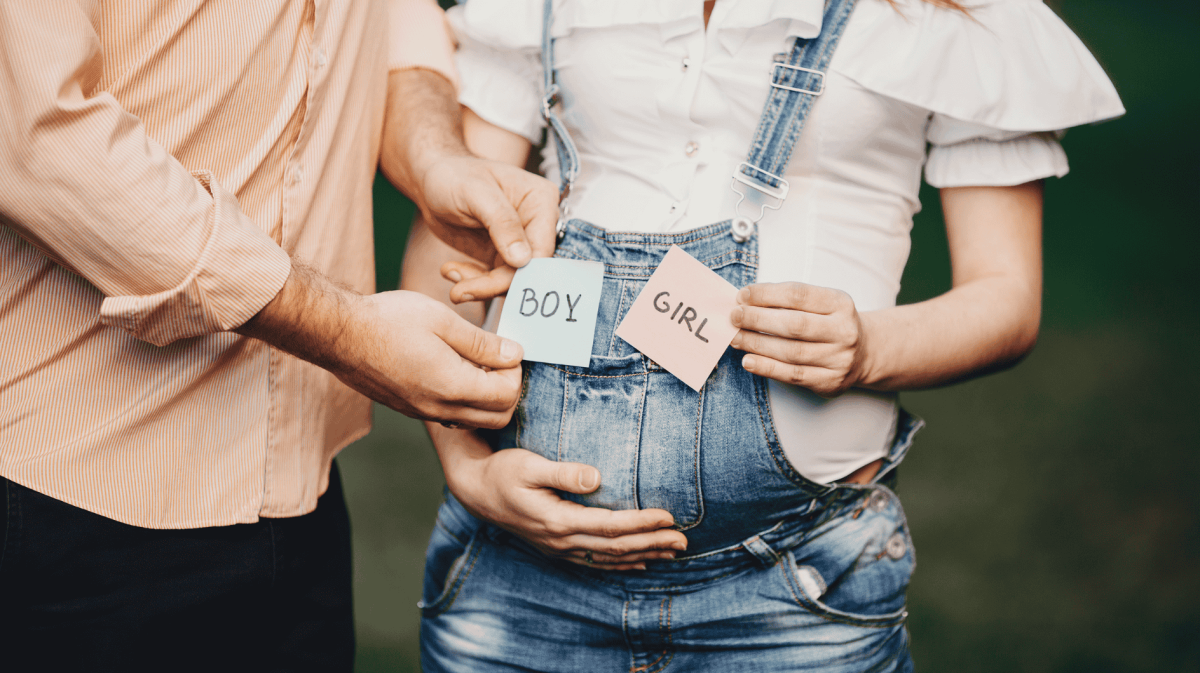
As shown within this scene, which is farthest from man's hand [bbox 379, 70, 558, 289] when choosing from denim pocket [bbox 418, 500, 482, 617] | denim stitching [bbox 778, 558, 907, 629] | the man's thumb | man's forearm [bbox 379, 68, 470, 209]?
denim stitching [bbox 778, 558, 907, 629]

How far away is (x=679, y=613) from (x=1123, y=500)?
2357mm

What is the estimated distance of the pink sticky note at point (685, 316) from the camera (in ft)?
2.98

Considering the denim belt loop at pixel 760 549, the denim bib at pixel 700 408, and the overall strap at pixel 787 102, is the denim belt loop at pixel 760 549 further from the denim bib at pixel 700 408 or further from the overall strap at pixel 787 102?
the overall strap at pixel 787 102

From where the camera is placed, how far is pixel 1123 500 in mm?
2713

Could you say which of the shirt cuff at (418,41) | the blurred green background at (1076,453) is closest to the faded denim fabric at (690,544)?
the shirt cuff at (418,41)

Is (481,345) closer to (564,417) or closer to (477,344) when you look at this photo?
(477,344)

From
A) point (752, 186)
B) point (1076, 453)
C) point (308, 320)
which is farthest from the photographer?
point (1076, 453)

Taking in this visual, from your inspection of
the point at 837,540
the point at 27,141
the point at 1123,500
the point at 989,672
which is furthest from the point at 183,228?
the point at 1123,500

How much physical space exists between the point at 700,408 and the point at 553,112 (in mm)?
453

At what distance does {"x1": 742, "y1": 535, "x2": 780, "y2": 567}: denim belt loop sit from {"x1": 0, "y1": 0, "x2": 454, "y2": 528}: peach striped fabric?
547 mm

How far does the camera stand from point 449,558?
1179mm

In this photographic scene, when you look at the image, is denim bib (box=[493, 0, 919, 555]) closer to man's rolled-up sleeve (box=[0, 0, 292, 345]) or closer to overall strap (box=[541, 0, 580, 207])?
overall strap (box=[541, 0, 580, 207])

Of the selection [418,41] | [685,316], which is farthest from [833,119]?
[418,41]

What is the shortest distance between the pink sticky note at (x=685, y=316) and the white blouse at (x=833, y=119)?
9 centimetres
